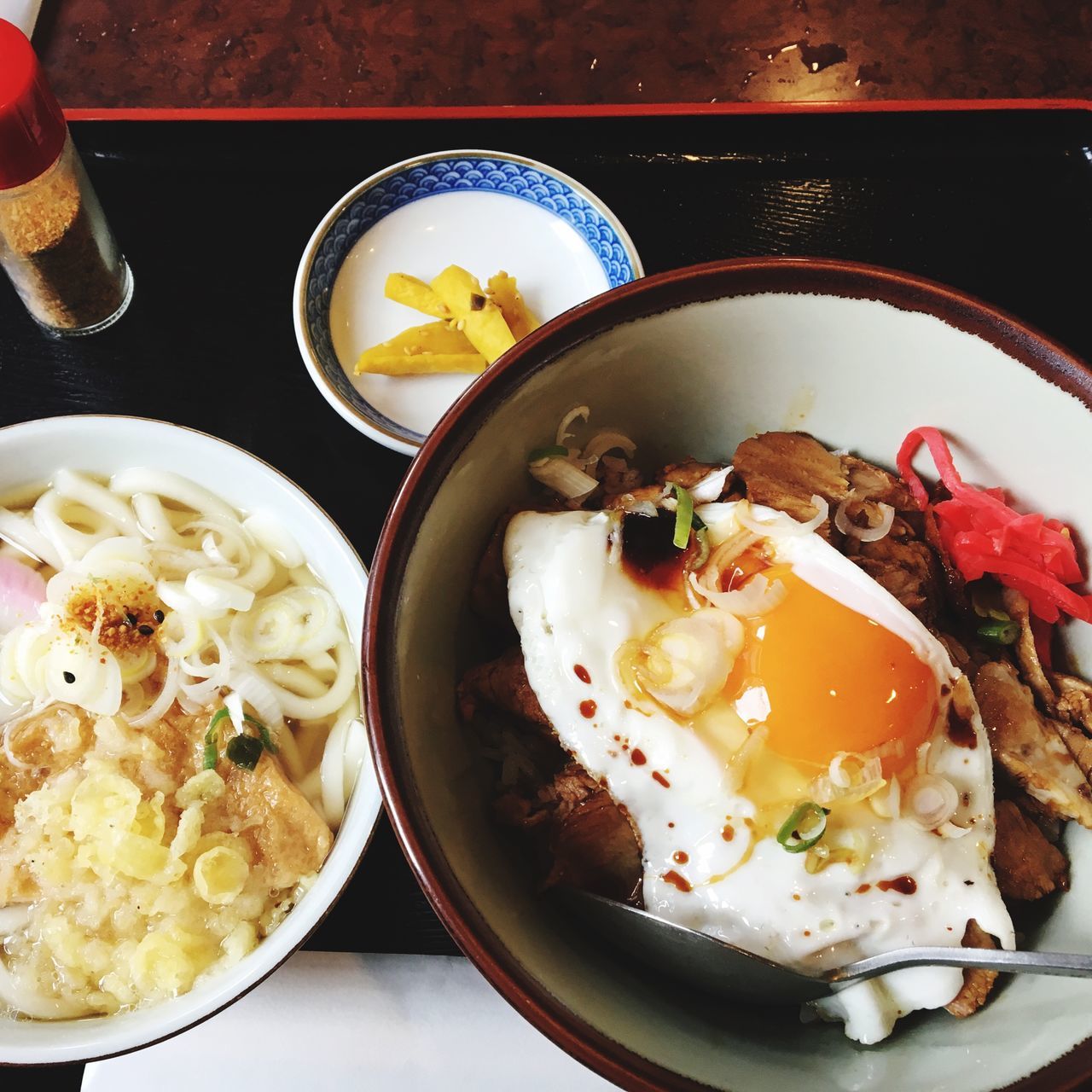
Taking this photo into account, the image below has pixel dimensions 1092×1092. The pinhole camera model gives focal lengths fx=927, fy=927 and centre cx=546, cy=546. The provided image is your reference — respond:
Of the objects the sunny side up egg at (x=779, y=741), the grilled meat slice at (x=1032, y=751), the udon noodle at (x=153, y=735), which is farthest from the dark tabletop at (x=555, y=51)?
the grilled meat slice at (x=1032, y=751)

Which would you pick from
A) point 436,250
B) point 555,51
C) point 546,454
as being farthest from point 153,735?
point 555,51

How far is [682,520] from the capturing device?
1.36 meters

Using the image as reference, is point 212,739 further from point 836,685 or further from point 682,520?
point 836,685

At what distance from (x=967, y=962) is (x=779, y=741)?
13.8 inches

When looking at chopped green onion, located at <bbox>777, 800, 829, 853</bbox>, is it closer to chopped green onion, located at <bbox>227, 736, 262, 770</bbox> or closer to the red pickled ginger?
the red pickled ginger

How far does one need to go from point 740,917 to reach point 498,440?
0.75m

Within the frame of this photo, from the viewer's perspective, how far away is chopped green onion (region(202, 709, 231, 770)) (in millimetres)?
1625

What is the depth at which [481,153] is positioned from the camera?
2.11 m

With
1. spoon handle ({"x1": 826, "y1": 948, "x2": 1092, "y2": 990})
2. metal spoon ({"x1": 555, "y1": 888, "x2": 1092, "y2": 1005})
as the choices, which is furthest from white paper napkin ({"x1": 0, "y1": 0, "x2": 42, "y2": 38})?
spoon handle ({"x1": 826, "y1": 948, "x2": 1092, "y2": 990})

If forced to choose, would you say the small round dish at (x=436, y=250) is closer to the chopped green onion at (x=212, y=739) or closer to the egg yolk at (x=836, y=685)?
the chopped green onion at (x=212, y=739)

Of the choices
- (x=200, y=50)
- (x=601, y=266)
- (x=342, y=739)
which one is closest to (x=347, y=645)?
(x=342, y=739)

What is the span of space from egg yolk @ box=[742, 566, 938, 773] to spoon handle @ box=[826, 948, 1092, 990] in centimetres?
24

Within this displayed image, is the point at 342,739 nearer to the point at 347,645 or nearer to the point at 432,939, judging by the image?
the point at 347,645

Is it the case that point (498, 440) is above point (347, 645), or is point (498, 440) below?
above
